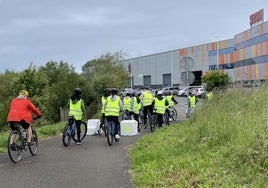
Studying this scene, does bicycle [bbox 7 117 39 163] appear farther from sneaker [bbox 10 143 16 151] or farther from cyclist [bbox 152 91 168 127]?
cyclist [bbox 152 91 168 127]

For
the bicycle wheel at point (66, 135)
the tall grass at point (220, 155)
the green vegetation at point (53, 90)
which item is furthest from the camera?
the green vegetation at point (53, 90)

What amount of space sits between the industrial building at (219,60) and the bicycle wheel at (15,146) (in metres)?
37.0

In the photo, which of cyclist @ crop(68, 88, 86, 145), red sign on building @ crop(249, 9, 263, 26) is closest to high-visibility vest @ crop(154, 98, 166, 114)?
cyclist @ crop(68, 88, 86, 145)

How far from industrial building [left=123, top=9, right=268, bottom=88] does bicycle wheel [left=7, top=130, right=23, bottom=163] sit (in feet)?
121

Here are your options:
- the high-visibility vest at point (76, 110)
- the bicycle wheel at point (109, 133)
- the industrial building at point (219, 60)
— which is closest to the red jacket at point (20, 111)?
the high-visibility vest at point (76, 110)

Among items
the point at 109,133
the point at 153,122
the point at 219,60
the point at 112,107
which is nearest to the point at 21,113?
the point at 109,133

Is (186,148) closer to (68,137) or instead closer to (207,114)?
(207,114)

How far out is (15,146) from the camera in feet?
31.8

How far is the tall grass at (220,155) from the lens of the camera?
6199mm

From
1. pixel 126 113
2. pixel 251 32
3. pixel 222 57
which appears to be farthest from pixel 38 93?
pixel 222 57

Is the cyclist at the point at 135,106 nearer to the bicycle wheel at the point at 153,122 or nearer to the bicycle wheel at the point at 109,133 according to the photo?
the bicycle wheel at the point at 153,122

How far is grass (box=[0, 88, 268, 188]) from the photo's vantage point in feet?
20.4

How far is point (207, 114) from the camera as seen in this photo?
Result: 1146 centimetres

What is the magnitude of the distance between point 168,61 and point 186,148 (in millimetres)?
92697
